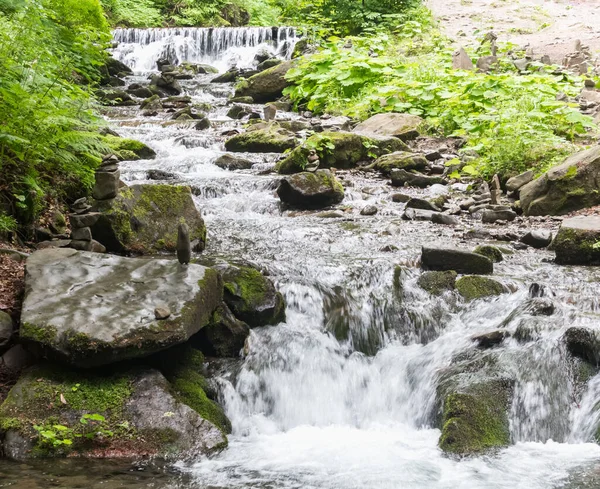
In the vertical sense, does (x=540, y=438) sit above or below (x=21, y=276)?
below

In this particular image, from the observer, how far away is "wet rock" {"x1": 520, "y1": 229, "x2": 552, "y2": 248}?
7.45 metres

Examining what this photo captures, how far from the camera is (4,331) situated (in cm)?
439

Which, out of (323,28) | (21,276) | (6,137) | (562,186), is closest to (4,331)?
(21,276)

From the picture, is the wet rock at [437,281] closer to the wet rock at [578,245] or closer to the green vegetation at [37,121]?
the wet rock at [578,245]

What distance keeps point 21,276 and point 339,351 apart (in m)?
2.81

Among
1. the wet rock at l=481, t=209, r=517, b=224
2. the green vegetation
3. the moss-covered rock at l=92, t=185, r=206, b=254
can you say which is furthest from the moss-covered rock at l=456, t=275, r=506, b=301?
the green vegetation

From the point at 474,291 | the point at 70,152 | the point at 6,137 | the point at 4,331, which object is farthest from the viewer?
the point at 70,152

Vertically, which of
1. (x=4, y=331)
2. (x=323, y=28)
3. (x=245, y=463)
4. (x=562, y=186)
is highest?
(x=323, y=28)

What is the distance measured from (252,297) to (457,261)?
7.73ft

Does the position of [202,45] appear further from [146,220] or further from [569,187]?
[146,220]

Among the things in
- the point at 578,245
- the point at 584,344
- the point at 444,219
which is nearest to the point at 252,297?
the point at 584,344

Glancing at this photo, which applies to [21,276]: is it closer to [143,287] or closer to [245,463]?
[143,287]

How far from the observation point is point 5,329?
440cm

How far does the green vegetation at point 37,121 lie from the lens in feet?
18.5
